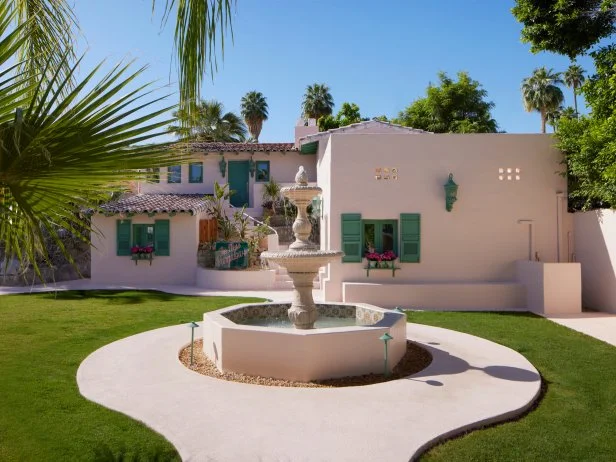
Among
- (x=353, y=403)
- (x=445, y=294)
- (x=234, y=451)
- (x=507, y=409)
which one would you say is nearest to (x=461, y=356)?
(x=507, y=409)

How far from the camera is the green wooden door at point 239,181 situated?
85.7 ft

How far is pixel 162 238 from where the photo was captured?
61.9 ft

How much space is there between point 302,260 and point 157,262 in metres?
12.8

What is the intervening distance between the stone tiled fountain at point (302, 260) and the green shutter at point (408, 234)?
6121 mm

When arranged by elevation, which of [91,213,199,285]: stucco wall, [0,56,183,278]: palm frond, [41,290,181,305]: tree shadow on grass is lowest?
[41,290,181,305]: tree shadow on grass

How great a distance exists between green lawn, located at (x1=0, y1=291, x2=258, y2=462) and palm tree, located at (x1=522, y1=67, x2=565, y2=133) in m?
37.1

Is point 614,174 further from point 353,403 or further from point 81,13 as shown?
point 81,13

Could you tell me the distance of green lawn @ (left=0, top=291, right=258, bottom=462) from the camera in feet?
15.0

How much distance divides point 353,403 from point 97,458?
9.41 feet

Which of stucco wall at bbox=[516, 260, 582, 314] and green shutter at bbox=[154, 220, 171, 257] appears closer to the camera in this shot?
stucco wall at bbox=[516, 260, 582, 314]

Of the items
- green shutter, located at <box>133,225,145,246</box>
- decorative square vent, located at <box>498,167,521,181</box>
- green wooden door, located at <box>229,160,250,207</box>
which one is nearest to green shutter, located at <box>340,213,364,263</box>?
decorative square vent, located at <box>498,167,521,181</box>

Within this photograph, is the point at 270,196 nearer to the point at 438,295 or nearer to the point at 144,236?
the point at 144,236

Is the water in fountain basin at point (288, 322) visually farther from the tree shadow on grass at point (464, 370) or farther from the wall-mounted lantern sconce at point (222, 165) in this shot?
the wall-mounted lantern sconce at point (222, 165)

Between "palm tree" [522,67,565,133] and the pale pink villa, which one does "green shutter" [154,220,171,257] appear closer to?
the pale pink villa
